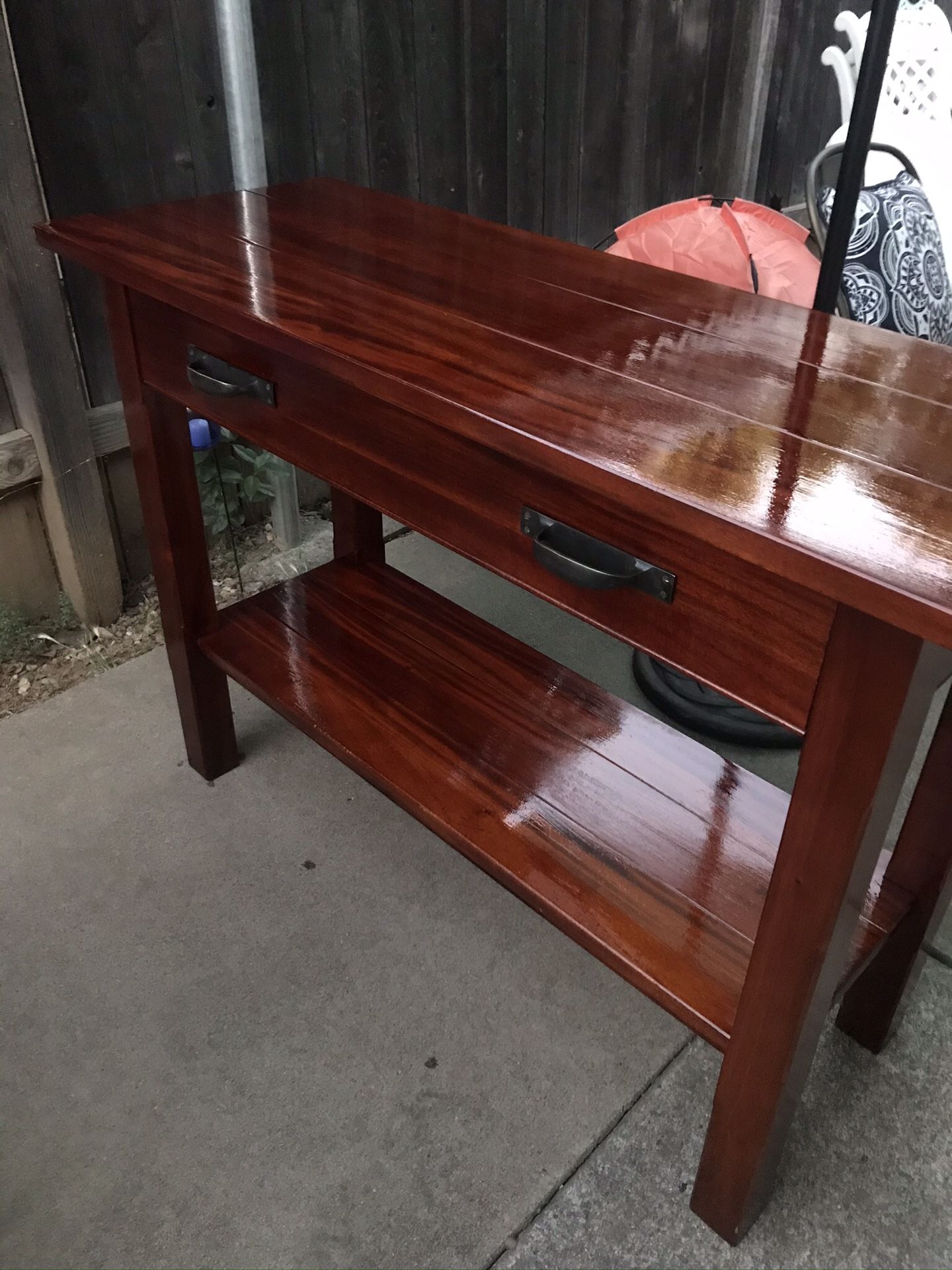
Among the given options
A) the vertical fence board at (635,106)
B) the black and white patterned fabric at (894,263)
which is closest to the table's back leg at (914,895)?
the black and white patterned fabric at (894,263)

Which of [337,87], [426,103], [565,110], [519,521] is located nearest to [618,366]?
[519,521]

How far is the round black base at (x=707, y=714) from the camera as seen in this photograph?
1.92 meters

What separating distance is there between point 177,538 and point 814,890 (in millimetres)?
1089

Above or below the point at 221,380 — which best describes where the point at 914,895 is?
below

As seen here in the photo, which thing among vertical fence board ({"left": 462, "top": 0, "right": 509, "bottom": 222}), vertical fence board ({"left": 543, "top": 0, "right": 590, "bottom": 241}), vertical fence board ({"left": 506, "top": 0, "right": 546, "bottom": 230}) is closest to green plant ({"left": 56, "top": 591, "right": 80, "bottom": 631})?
vertical fence board ({"left": 462, "top": 0, "right": 509, "bottom": 222})

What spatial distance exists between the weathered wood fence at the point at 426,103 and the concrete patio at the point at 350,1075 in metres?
0.87

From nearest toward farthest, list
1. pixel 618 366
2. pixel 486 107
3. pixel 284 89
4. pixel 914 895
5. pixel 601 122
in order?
pixel 618 366 → pixel 914 895 → pixel 284 89 → pixel 486 107 → pixel 601 122

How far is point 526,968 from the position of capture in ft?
4.97

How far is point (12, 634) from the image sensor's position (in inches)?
83.4

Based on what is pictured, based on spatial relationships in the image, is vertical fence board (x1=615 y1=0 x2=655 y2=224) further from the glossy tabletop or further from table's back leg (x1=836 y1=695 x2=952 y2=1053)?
table's back leg (x1=836 y1=695 x2=952 y2=1053)

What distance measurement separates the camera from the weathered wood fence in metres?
1.82

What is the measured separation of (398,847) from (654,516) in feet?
3.56

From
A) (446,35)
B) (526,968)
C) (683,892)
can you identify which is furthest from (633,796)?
(446,35)

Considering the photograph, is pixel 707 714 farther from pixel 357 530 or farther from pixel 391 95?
pixel 391 95
